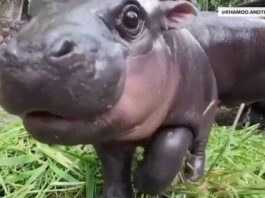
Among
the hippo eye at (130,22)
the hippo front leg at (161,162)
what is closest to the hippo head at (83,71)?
the hippo eye at (130,22)

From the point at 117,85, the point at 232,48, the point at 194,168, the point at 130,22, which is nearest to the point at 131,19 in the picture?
the point at 130,22

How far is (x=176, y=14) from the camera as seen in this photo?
988mm

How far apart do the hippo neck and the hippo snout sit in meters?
0.61

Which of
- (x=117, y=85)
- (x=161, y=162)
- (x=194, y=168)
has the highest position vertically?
(x=117, y=85)

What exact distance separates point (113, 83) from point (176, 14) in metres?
0.25

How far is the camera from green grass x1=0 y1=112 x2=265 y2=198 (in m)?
1.13

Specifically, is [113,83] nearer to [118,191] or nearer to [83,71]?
[83,71]

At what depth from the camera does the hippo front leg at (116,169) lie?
105cm

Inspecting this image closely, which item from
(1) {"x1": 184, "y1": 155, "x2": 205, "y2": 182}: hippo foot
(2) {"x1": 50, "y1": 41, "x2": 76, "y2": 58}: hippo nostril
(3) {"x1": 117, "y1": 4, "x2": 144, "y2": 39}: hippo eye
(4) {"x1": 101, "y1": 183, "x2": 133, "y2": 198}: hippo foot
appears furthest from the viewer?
(1) {"x1": 184, "y1": 155, "x2": 205, "y2": 182}: hippo foot

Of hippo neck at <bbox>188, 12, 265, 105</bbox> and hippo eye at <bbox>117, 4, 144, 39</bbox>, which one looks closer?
hippo eye at <bbox>117, 4, 144, 39</bbox>

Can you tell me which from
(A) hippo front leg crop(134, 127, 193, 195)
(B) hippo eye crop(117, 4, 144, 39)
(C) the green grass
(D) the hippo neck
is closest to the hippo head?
(B) hippo eye crop(117, 4, 144, 39)

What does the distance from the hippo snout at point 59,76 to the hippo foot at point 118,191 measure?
0.29 meters

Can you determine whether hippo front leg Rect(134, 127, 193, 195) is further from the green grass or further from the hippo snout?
the hippo snout

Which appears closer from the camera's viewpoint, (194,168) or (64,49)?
(64,49)
